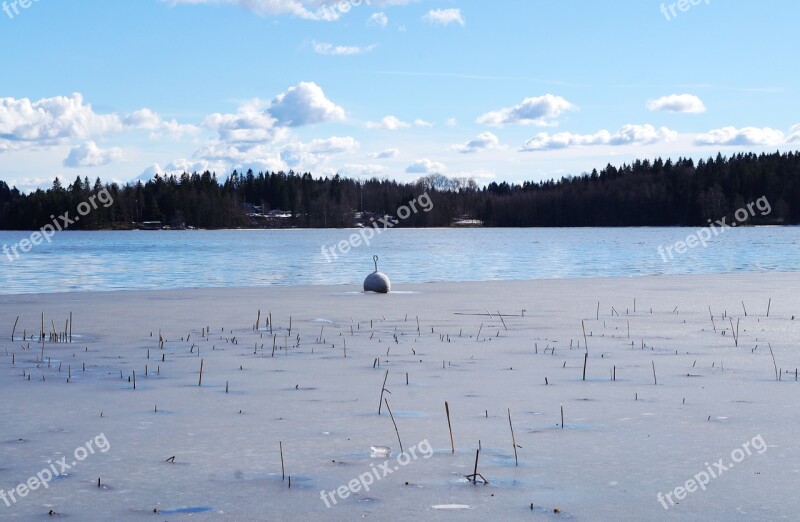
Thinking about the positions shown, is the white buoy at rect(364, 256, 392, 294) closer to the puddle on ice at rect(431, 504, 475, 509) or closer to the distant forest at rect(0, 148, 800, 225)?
the puddle on ice at rect(431, 504, 475, 509)

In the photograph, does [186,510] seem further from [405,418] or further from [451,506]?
[405,418]

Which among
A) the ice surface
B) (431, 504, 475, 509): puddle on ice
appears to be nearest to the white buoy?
the ice surface

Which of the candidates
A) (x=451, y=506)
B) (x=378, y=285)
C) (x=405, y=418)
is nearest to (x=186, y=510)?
(x=451, y=506)

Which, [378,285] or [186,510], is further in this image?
[378,285]

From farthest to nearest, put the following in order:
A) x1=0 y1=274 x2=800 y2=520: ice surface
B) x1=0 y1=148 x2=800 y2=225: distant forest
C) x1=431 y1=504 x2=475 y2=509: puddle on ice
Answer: x1=0 y1=148 x2=800 y2=225: distant forest
x1=0 y1=274 x2=800 y2=520: ice surface
x1=431 y1=504 x2=475 y2=509: puddle on ice

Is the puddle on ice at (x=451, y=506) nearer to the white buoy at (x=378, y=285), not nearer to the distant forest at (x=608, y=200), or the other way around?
the white buoy at (x=378, y=285)

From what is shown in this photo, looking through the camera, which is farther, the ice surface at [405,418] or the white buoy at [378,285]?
the white buoy at [378,285]

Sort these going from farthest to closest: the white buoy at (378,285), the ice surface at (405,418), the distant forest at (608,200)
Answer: the distant forest at (608,200) < the white buoy at (378,285) < the ice surface at (405,418)

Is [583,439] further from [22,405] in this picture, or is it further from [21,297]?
[21,297]

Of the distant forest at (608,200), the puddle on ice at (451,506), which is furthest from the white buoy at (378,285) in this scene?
the distant forest at (608,200)

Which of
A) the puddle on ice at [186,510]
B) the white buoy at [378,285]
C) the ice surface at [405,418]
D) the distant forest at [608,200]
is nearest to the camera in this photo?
the puddle on ice at [186,510]

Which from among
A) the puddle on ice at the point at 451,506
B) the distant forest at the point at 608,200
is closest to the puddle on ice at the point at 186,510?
the puddle on ice at the point at 451,506

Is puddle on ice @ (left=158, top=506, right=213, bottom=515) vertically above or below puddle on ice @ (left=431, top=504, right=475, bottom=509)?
below

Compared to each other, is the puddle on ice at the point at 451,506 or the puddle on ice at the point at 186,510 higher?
the puddle on ice at the point at 451,506
